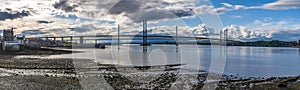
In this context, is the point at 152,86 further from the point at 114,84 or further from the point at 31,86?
the point at 31,86

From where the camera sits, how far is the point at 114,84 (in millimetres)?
18469

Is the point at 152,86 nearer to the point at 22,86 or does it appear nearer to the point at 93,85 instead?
the point at 93,85

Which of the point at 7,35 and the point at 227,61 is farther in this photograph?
the point at 7,35

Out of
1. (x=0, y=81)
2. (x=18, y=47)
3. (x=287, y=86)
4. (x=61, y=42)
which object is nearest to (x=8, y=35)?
(x=18, y=47)

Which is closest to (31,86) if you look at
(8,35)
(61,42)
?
(8,35)

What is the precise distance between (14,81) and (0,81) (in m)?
0.88

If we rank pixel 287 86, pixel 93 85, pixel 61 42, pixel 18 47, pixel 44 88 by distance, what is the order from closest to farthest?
pixel 44 88 < pixel 93 85 < pixel 287 86 < pixel 18 47 < pixel 61 42

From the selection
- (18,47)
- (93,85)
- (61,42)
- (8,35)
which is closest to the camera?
(93,85)

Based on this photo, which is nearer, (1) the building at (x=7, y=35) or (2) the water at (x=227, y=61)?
(2) the water at (x=227, y=61)

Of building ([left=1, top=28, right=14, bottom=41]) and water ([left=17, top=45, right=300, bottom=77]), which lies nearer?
water ([left=17, top=45, right=300, bottom=77])

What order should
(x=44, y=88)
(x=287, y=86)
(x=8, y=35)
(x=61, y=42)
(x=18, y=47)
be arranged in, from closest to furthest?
(x=44, y=88) < (x=287, y=86) < (x=18, y=47) < (x=8, y=35) < (x=61, y=42)

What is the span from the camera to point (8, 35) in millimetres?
91500

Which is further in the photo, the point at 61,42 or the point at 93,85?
the point at 61,42

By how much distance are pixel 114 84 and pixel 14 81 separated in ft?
20.2
